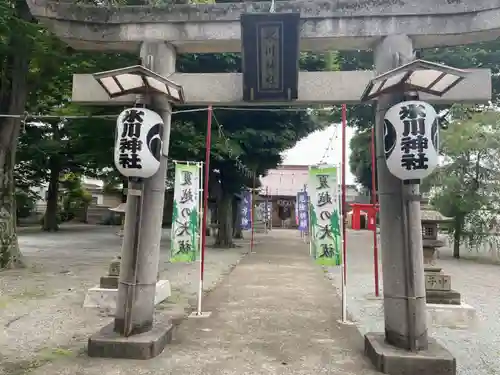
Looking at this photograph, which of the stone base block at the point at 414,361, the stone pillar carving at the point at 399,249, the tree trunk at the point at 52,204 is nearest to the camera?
the stone base block at the point at 414,361

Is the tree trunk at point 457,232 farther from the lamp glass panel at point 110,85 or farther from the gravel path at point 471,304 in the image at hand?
the lamp glass panel at point 110,85

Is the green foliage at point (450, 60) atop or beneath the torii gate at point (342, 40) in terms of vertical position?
atop

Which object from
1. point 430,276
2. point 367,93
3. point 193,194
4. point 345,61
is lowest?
point 430,276

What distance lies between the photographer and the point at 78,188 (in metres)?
34.6

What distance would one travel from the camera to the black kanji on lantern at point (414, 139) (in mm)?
4531

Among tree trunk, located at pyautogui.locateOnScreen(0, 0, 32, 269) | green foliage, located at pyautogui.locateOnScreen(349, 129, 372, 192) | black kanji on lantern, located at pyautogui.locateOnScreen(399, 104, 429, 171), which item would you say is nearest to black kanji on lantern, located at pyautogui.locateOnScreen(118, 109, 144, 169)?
black kanji on lantern, located at pyautogui.locateOnScreen(399, 104, 429, 171)

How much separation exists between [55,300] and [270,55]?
240 inches

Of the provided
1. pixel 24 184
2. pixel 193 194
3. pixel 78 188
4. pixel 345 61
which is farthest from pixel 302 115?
pixel 78 188

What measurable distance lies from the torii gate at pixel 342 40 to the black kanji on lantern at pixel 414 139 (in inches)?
17.4

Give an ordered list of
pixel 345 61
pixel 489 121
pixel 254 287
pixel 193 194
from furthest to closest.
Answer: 1. pixel 345 61
2. pixel 489 121
3. pixel 254 287
4. pixel 193 194

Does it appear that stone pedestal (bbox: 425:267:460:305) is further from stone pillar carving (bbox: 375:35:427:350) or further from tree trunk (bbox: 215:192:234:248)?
tree trunk (bbox: 215:192:234:248)

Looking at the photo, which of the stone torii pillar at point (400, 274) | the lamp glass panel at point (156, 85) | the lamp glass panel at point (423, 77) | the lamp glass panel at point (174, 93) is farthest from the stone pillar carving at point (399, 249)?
the lamp glass panel at point (156, 85)

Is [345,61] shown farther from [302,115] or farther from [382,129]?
[382,129]

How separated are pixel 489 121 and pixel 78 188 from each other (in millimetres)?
30593
